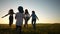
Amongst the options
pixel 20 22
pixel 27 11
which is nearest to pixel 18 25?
pixel 20 22

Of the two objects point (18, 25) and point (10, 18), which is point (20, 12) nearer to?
point (18, 25)

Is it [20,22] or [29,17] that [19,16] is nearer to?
[20,22]

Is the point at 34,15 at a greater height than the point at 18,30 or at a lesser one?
greater

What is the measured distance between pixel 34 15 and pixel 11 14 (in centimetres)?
277

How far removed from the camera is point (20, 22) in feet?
40.1

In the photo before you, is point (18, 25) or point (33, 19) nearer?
point (18, 25)

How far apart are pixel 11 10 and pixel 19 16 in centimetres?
662

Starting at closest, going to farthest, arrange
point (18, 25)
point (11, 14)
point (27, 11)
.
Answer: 1. point (18, 25)
2. point (11, 14)
3. point (27, 11)

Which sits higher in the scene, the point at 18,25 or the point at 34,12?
the point at 34,12

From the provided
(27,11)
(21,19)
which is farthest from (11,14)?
(21,19)

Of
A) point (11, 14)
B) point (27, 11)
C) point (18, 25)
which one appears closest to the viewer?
point (18, 25)

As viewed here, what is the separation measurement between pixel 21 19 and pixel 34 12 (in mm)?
8425

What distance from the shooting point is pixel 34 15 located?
2066 centimetres

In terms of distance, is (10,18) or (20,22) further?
(10,18)
